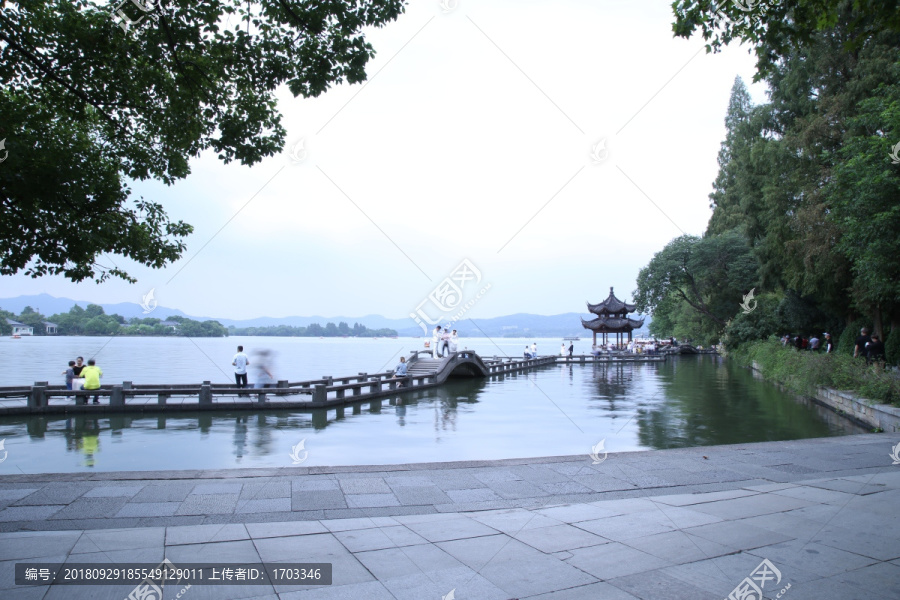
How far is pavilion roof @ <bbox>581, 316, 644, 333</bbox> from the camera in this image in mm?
64250

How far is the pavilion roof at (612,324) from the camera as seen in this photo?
2530 inches

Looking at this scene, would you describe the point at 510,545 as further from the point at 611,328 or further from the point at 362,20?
the point at 611,328

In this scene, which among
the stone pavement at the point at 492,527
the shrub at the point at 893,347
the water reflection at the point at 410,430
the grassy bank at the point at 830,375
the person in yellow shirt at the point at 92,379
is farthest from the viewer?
the shrub at the point at 893,347

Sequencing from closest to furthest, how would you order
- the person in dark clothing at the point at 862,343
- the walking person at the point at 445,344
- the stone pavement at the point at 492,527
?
the stone pavement at the point at 492,527
the person in dark clothing at the point at 862,343
the walking person at the point at 445,344

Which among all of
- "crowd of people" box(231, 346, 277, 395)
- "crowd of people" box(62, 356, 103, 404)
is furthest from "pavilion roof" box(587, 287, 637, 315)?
"crowd of people" box(62, 356, 103, 404)

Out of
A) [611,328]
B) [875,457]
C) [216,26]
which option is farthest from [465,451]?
[611,328]

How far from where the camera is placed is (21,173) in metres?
7.41

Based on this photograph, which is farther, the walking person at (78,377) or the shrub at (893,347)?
the shrub at (893,347)

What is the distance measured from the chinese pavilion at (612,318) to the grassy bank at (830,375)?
104 feet

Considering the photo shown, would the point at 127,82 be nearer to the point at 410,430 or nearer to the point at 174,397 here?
the point at 410,430

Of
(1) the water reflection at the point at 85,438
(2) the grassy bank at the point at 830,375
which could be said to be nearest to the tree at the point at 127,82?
(1) the water reflection at the point at 85,438

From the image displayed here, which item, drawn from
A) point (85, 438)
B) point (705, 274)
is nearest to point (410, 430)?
point (85, 438)

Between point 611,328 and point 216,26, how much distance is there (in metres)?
60.4

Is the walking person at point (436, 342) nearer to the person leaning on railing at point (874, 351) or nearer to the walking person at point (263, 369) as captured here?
the walking person at point (263, 369)
